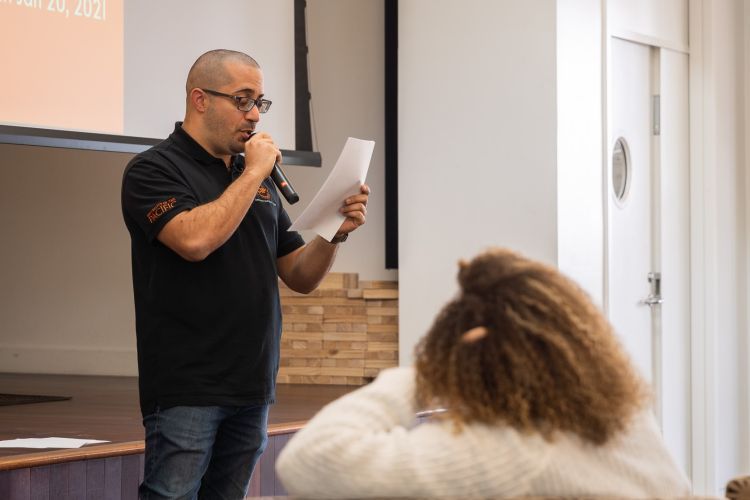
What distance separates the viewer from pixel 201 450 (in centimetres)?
225

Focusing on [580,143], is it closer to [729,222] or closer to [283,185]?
[729,222]

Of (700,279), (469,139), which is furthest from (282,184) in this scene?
(700,279)

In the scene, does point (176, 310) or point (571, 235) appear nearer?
point (176, 310)

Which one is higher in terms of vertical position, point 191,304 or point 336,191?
point 336,191

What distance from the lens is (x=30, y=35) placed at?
3.76 metres

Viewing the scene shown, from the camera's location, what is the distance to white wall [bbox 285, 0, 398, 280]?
510cm

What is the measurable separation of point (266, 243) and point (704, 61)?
3.29 meters

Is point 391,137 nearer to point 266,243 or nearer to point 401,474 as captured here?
point 266,243

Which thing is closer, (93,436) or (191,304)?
(191,304)

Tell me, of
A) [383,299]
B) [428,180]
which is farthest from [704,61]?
[383,299]

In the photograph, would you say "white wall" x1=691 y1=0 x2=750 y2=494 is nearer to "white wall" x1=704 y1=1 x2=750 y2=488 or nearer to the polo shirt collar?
"white wall" x1=704 y1=1 x2=750 y2=488

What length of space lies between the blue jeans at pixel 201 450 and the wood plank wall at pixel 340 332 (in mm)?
2610

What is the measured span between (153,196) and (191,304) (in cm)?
24

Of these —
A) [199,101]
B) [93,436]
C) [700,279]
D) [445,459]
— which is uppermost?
[199,101]
